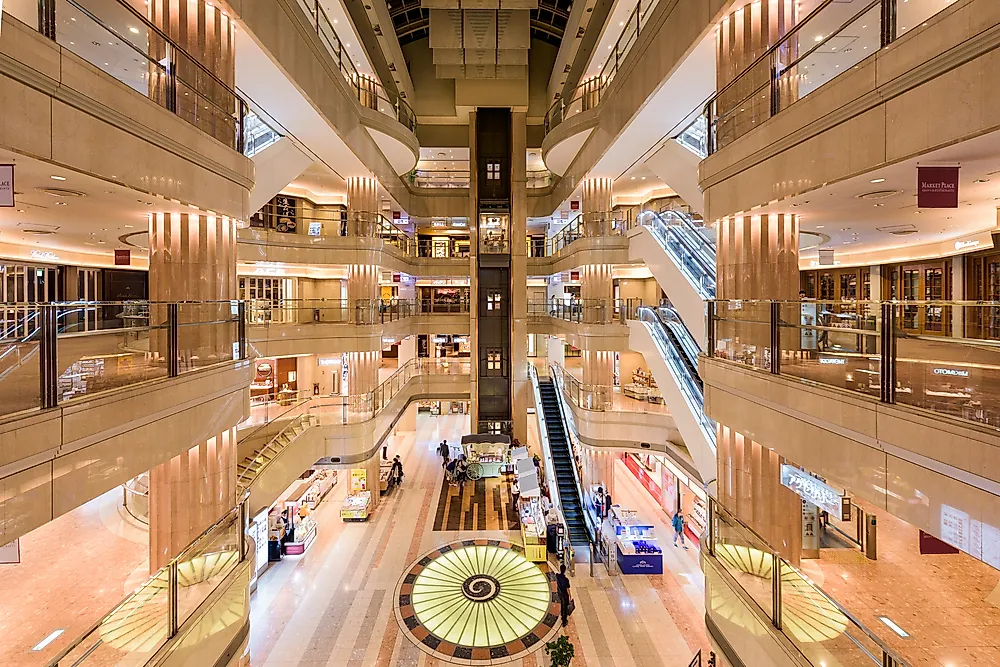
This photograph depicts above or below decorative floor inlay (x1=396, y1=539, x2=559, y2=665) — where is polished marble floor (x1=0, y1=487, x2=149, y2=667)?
above

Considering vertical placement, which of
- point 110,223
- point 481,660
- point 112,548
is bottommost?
point 481,660

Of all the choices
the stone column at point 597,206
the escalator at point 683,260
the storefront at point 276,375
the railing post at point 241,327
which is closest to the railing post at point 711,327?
the escalator at point 683,260

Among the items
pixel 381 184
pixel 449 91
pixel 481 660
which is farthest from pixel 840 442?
pixel 449 91

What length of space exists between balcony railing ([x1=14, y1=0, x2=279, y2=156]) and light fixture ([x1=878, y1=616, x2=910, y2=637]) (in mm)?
9998

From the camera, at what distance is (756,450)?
6.48 m

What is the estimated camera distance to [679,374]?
35.3 feet

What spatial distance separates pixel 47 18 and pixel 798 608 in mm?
8063

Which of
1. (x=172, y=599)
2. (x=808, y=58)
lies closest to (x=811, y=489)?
(x=808, y=58)

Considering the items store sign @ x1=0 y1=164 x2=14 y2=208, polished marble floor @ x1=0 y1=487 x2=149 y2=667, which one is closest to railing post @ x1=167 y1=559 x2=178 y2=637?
polished marble floor @ x1=0 y1=487 x2=149 y2=667

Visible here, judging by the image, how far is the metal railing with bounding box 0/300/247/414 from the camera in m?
3.65

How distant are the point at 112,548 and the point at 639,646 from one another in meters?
9.96

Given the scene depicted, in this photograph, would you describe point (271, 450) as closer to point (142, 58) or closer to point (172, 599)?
point (172, 599)

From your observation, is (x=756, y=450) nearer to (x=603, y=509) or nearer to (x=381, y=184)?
(x=603, y=509)

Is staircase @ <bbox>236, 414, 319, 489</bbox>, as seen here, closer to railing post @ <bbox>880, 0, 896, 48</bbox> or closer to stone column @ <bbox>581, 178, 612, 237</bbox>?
stone column @ <bbox>581, 178, 612, 237</bbox>
